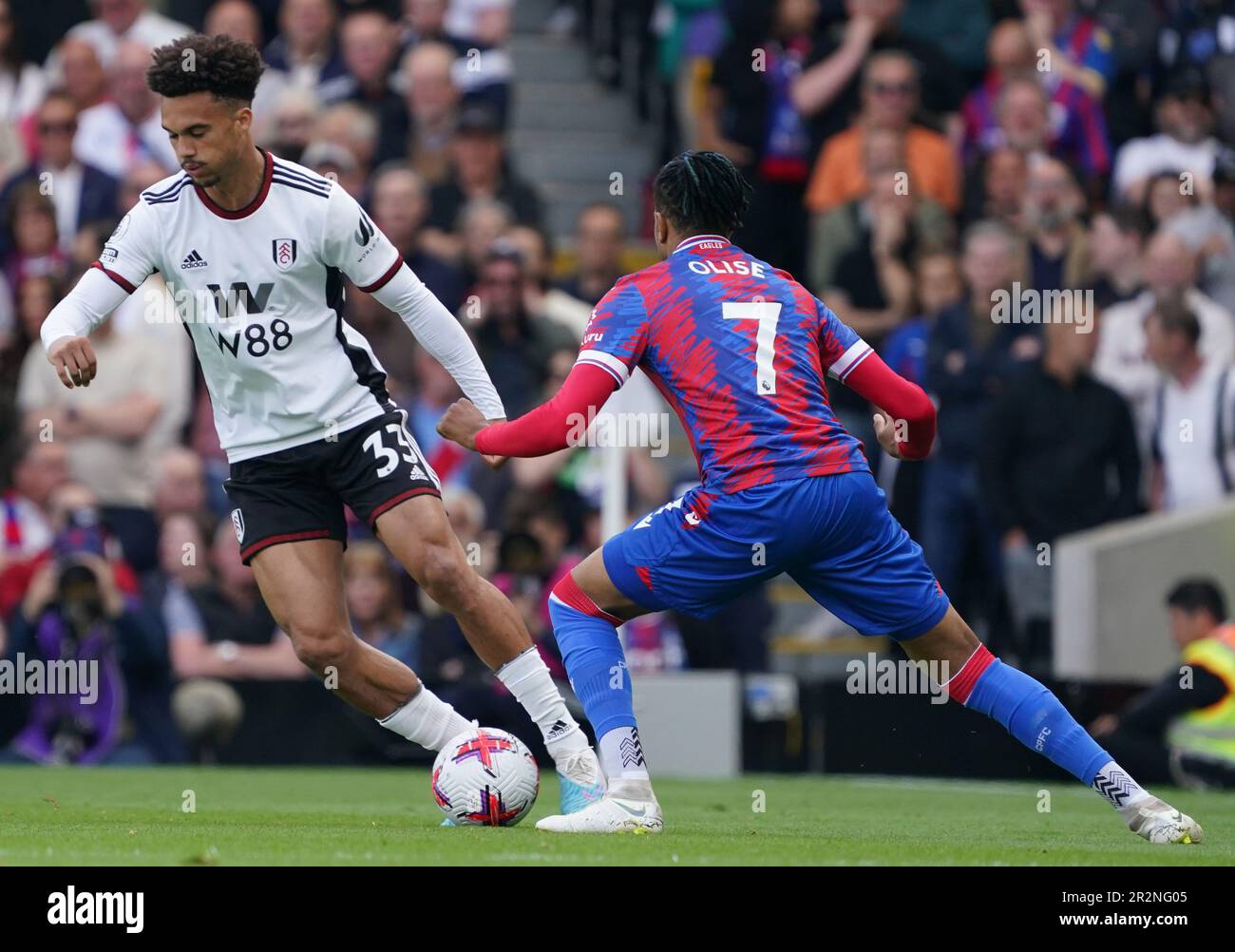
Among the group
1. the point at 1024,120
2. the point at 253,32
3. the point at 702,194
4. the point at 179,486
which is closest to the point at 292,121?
the point at 253,32

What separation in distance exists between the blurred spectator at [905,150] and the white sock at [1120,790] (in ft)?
29.4

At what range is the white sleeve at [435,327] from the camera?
799cm

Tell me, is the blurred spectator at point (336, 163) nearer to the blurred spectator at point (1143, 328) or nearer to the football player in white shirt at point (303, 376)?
the blurred spectator at point (1143, 328)

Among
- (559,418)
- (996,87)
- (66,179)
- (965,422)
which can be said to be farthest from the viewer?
(996,87)

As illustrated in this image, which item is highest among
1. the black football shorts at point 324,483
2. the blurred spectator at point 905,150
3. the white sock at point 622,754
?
the blurred spectator at point 905,150

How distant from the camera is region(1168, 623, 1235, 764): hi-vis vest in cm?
1188

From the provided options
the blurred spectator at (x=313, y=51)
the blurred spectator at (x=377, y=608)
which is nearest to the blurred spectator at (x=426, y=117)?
the blurred spectator at (x=313, y=51)

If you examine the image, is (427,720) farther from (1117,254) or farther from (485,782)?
(1117,254)

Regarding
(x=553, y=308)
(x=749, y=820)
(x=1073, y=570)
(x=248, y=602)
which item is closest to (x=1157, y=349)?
(x=1073, y=570)

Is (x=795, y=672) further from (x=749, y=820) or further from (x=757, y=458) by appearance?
(x=757, y=458)

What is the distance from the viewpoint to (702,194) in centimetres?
755

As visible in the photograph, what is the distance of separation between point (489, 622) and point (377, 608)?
5759 millimetres

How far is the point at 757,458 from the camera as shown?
23.9 feet

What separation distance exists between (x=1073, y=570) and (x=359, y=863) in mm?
8891
